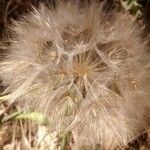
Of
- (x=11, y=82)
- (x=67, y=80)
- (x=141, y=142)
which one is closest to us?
(x=67, y=80)

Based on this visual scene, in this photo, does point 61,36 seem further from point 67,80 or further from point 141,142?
point 141,142

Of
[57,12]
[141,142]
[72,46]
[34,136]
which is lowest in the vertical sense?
[141,142]

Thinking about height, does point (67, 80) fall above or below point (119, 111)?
above

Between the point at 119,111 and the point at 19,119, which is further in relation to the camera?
the point at 19,119

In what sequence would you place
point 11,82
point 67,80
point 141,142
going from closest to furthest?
point 67,80 < point 11,82 < point 141,142

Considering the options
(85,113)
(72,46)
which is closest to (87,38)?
(72,46)

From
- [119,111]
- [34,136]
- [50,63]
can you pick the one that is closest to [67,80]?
[50,63]
